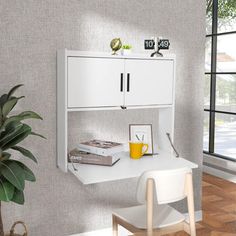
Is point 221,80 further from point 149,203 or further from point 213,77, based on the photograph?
point 149,203

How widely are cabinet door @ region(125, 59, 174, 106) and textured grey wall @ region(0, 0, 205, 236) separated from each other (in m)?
0.26

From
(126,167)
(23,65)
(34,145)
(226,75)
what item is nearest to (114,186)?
(126,167)

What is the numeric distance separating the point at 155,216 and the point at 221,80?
2938 millimetres

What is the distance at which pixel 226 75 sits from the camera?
15.4 feet

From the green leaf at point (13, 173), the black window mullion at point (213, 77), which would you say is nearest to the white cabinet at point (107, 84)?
the green leaf at point (13, 173)

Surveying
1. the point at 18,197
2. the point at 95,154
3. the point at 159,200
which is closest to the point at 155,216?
the point at 159,200

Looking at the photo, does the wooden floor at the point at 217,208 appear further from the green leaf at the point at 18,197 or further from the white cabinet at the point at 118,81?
the green leaf at the point at 18,197

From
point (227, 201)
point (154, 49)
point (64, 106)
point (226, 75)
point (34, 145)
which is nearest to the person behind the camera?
point (64, 106)

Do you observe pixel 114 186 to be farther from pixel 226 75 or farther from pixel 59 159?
pixel 226 75

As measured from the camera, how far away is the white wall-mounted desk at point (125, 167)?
219cm

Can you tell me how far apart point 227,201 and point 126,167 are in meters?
1.90

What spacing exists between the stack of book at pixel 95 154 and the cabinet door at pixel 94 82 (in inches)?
11.1

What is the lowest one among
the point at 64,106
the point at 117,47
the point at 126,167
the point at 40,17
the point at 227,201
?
the point at 227,201

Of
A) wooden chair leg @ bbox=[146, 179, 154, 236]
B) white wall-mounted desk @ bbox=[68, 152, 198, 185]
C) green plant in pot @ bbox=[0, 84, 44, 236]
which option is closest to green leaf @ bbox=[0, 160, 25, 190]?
green plant in pot @ bbox=[0, 84, 44, 236]
